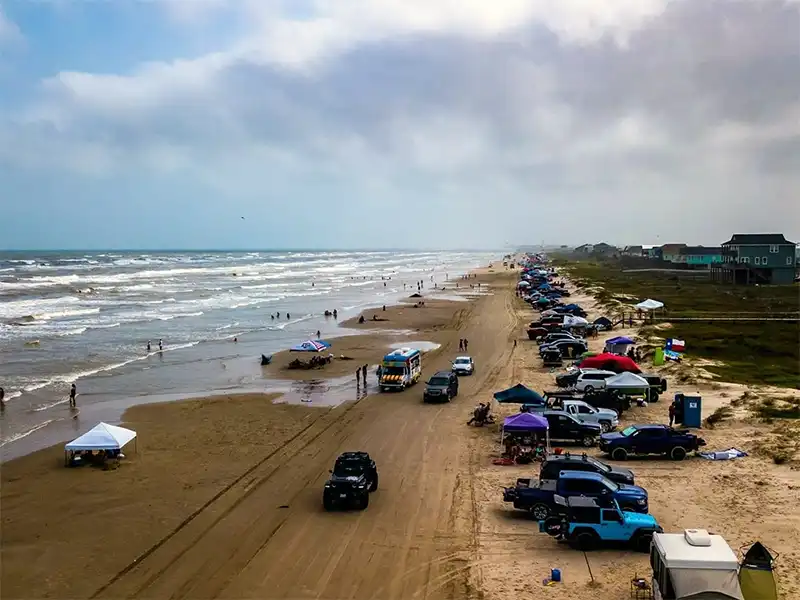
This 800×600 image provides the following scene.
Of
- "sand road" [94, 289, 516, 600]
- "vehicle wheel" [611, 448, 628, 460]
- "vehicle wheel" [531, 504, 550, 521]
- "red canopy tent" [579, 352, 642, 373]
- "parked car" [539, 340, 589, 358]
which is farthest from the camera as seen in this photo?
"parked car" [539, 340, 589, 358]

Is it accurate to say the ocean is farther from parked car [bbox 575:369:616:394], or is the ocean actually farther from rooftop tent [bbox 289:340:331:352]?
parked car [bbox 575:369:616:394]

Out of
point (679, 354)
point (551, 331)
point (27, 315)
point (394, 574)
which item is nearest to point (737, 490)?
point (394, 574)

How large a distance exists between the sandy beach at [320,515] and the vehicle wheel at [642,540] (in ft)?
0.91

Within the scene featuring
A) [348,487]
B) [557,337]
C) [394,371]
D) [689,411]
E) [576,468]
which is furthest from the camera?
[557,337]

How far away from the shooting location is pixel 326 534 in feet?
53.4

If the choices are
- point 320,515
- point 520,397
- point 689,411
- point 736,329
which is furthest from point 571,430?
point 736,329

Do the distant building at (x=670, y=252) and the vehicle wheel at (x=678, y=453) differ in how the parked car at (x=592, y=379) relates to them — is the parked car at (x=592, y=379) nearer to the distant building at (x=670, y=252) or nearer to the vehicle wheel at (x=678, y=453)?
the vehicle wheel at (x=678, y=453)

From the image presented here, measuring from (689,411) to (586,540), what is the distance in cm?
1144

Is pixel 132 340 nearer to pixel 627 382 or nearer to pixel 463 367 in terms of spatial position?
pixel 463 367

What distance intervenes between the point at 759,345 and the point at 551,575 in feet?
110

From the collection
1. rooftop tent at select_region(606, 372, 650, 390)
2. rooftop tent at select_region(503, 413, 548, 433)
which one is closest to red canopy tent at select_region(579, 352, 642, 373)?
rooftop tent at select_region(606, 372, 650, 390)

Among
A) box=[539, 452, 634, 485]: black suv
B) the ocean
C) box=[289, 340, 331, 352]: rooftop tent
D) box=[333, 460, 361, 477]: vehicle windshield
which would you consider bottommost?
the ocean

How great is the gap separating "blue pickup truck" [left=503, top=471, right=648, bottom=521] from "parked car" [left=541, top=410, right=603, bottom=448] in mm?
6506

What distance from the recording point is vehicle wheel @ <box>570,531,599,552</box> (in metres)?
15.0
